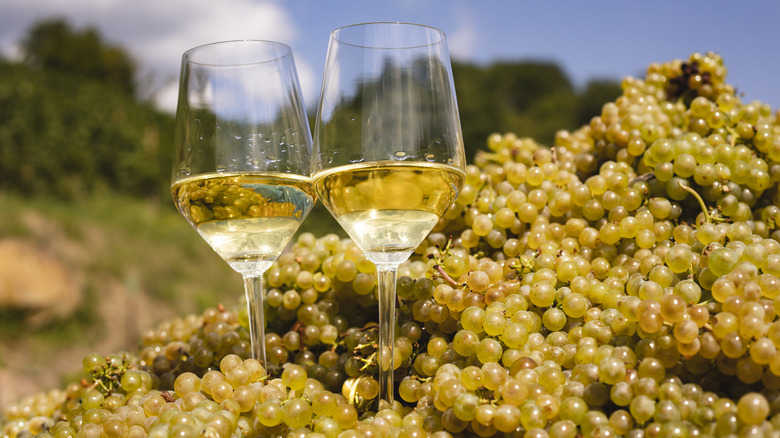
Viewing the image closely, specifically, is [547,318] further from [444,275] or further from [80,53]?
[80,53]

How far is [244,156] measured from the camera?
105 centimetres

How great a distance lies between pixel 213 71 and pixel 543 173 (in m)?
0.64

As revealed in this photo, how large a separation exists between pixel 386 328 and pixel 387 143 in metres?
0.27

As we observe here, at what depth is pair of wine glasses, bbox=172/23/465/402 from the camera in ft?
2.94

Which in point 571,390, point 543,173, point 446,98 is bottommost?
point 571,390

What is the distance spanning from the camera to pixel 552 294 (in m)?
0.93

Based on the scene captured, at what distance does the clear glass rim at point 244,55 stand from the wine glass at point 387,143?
18 centimetres

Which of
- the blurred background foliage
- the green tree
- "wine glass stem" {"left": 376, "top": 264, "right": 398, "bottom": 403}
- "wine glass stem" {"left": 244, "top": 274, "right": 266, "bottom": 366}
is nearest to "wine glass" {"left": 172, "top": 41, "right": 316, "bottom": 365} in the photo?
"wine glass stem" {"left": 244, "top": 274, "right": 266, "bottom": 366}

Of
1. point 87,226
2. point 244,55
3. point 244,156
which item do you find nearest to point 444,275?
point 244,156

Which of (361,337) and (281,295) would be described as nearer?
(361,337)

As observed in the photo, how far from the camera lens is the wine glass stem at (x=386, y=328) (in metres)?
0.91

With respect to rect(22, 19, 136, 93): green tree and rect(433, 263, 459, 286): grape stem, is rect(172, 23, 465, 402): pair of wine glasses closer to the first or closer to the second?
rect(433, 263, 459, 286): grape stem

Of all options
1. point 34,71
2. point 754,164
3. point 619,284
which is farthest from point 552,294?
point 34,71

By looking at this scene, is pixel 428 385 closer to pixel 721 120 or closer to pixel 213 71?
pixel 213 71
